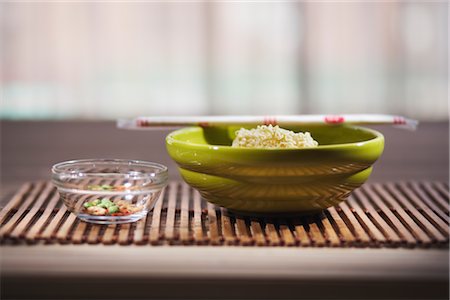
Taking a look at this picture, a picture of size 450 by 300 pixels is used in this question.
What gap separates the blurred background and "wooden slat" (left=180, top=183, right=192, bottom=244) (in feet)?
6.17

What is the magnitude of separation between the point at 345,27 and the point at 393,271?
92.8 inches

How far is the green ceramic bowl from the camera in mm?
915

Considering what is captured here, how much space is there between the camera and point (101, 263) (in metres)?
0.81

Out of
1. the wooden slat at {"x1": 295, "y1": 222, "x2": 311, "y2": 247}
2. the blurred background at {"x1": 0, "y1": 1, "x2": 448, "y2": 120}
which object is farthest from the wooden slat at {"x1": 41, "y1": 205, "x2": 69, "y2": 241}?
the blurred background at {"x1": 0, "y1": 1, "x2": 448, "y2": 120}

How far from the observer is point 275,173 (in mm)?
922

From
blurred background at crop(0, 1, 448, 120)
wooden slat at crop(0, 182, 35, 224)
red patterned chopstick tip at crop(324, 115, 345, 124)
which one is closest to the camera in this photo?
wooden slat at crop(0, 182, 35, 224)

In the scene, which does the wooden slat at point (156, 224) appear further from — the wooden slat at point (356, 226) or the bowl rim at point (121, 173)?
the wooden slat at point (356, 226)

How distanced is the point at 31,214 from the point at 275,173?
366 mm

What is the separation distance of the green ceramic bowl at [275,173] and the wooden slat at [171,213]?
60 mm

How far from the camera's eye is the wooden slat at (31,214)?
2.97 feet

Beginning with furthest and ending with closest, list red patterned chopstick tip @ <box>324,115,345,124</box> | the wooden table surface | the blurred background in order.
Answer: the blurred background → red patterned chopstick tip @ <box>324,115,345,124</box> → the wooden table surface

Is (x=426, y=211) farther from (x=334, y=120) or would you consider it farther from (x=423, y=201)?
(x=334, y=120)

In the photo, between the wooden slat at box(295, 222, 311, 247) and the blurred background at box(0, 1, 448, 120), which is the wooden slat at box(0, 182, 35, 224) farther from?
the blurred background at box(0, 1, 448, 120)

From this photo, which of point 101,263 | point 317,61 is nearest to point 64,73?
point 317,61
